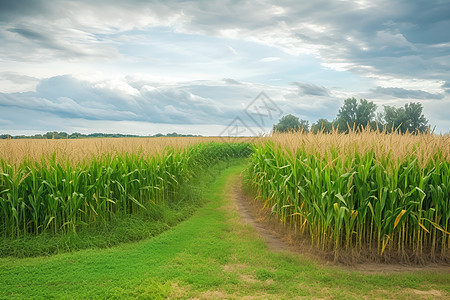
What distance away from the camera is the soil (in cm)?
559

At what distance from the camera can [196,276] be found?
4977 millimetres

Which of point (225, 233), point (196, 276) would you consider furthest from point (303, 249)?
point (196, 276)

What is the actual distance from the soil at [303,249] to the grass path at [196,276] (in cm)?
25

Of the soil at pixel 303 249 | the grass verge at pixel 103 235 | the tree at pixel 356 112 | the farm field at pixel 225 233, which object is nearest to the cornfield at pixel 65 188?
the farm field at pixel 225 233

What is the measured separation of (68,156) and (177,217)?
324 centimetres

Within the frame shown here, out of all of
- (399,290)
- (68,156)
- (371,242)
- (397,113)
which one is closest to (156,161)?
(68,156)

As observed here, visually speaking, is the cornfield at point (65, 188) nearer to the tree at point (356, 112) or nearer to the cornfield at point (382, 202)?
the cornfield at point (382, 202)

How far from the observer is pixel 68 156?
22.8 feet

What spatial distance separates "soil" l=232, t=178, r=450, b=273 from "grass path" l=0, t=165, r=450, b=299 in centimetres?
25

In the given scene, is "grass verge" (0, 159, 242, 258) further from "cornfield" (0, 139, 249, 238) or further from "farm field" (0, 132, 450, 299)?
"cornfield" (0, 139, 249, 238)

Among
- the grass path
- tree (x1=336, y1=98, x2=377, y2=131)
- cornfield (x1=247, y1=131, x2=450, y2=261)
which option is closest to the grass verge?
the grass path

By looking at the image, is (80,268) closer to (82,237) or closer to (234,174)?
(82,237)

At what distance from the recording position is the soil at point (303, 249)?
5590 mm

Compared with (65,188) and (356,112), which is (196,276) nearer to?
(65,188)
